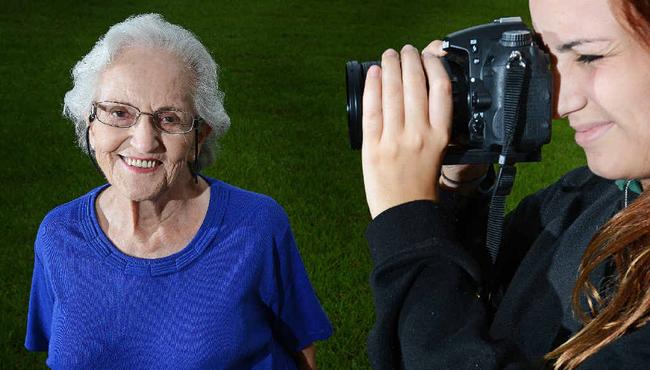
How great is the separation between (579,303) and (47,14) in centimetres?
969

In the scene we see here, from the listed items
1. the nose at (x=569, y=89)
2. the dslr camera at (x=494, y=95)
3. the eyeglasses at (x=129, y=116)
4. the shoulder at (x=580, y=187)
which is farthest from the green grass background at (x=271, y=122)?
the nose at (x=569, y=89)

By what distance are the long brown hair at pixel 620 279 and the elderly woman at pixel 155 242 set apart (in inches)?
39.3

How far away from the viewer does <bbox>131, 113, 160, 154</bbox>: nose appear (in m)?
1.96

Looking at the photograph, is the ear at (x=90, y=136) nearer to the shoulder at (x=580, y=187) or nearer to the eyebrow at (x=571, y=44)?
the shoulder at (x=580, y=187)

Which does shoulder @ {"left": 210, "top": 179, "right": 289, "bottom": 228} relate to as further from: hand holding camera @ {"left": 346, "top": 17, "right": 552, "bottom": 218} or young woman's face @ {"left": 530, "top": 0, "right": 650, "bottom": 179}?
young woman's face @ {"left": 530, "top": 0, "right": 650, "bottom": 179}

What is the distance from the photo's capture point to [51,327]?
210cm

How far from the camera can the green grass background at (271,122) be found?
390 centimetres

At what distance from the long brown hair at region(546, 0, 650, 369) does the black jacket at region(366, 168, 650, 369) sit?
0.02 meters

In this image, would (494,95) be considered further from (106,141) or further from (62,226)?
(62,226)

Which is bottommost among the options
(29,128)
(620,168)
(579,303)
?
(29,128)

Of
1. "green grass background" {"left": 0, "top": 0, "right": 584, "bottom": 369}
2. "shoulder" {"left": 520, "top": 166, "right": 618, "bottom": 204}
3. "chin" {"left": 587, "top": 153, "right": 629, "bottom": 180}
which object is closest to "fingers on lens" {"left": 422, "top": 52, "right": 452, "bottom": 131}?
"chin" {"left": 587, "top": 153, "right": 629, "bottom": 180}

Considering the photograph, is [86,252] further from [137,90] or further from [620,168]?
[620,168]

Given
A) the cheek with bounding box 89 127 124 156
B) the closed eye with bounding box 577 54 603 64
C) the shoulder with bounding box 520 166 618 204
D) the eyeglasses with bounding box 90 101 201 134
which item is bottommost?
the shoulder with bounding box 520 166 618 204

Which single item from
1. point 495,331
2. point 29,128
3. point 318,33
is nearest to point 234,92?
point 29,128
